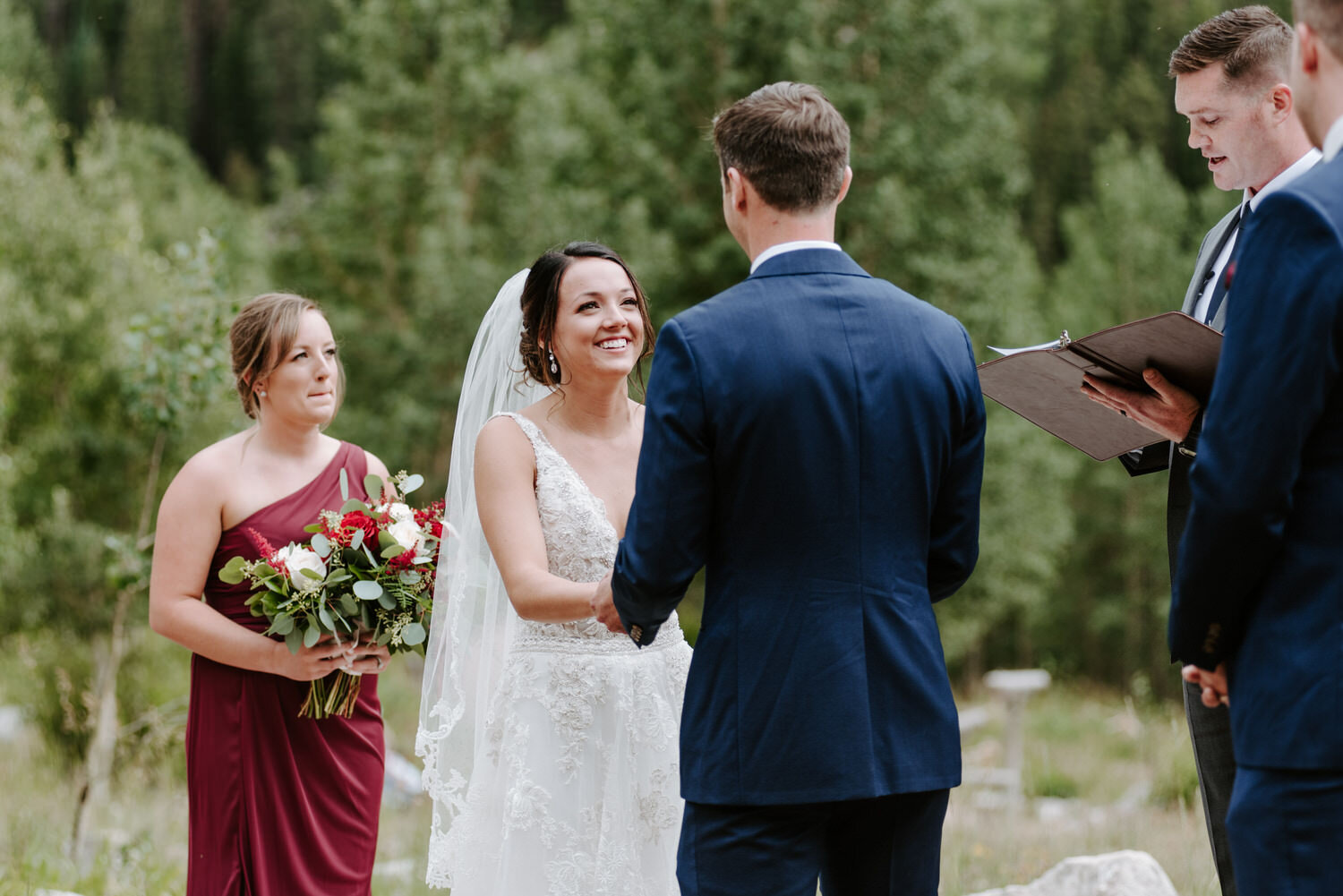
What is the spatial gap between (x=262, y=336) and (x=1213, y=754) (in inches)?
110

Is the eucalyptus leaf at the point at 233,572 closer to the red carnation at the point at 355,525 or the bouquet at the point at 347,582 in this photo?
the bouquet at the point at 347,582

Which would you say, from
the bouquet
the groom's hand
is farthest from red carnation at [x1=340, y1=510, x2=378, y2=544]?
the groom's hand

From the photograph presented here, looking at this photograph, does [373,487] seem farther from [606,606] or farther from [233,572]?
[606,606]

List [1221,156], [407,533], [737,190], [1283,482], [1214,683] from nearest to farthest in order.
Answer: [1283,482] < [1214,683] < [737,190] < [1221,156] < [407,533]

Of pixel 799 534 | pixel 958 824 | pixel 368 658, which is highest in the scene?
pixel 799 534

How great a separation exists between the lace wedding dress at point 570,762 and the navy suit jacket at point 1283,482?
1544 millimetres

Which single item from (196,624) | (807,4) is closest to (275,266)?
(807,4)

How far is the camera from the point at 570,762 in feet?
10.1

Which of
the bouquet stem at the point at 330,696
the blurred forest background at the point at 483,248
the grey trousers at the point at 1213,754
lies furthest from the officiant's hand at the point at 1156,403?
the blurred forest background at the point at 483,248

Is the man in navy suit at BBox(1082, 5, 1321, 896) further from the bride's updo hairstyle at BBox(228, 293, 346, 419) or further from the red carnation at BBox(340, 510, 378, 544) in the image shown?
the bride's updo hairstyle at BBox(228, 293, 346, 419)

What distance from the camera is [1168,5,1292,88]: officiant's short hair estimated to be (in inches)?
112

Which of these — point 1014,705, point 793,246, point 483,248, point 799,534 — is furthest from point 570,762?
point 483,248

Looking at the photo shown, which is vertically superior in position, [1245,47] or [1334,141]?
[1245,47]

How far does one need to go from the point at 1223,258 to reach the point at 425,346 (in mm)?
14847
